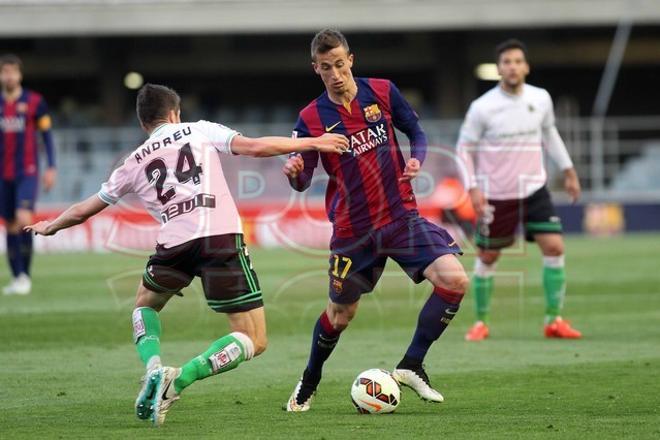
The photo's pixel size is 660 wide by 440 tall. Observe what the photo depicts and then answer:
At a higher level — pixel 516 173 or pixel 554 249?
pixel 516 173

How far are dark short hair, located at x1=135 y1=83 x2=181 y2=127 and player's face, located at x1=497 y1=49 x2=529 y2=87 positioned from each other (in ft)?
14.2

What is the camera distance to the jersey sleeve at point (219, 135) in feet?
22.1

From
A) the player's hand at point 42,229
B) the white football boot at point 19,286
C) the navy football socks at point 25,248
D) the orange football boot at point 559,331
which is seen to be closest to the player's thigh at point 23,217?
the navy football socks at point 25,248

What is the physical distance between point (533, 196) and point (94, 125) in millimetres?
21604

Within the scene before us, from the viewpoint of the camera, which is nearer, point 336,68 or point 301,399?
point 301,399

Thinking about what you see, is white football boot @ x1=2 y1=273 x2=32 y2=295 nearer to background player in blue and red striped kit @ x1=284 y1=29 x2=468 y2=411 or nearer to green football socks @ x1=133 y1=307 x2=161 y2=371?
background player in blue and red striped kit @ x1=284 y1=29 x2=468 y2=411

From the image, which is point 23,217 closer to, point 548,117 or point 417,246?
point 548,117

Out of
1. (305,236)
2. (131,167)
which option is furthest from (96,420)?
(305,236)

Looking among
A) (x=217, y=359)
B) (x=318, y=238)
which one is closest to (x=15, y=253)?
(x=318, y=238)

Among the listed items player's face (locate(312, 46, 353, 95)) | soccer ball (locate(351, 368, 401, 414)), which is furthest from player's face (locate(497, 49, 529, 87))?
soccer ball (locate(351, 368, 401, 414))

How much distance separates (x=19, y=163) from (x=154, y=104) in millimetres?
8011

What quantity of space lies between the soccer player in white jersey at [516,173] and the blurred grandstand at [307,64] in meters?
13.8

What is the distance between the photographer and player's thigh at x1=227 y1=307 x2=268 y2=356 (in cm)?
688

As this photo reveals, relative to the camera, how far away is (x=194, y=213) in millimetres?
6809
